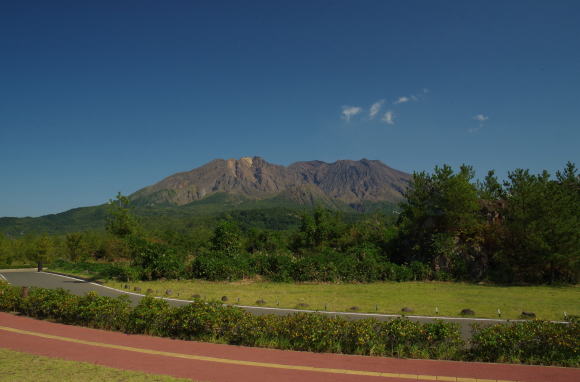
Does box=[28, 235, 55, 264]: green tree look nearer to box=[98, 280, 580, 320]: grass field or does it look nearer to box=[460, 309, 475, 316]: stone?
box=[98, 280, 580, 320]: grass field

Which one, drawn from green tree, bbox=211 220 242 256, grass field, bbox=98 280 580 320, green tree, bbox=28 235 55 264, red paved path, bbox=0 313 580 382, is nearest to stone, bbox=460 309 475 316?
grass field, bbox=98 280 580 320

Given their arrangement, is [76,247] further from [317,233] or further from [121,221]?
[317,233]

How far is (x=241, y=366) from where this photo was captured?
23.1 feet

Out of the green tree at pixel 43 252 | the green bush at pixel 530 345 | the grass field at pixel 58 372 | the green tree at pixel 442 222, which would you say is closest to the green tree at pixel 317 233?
the green tree at pixel 442 222

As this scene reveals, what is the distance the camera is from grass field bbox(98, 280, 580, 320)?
43.9ft

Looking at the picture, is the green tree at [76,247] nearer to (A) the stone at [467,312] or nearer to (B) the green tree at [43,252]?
(B) the green tree at [43,252]

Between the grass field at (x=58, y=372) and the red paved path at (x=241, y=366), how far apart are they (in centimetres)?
35

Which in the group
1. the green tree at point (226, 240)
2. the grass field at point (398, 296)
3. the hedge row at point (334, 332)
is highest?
the green tree at point (226, 240)

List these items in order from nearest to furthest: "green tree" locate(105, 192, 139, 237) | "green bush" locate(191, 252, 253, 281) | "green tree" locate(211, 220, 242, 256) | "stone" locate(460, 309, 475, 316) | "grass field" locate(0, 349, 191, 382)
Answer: "grass field" locate(0, 349, 191, 382), "stone" locate(460, 309, 475, 316), "green bush" locate(191, 252, 253, 281), "green tree" locate(211, 220, 242, 256), "green tree" locate(105, 192, 139, 237)

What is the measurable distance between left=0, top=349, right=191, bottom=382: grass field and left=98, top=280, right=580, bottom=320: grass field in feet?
26.1

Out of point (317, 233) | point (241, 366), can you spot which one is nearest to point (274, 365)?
point (241, 366)

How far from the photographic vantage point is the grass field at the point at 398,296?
1338 centimetres

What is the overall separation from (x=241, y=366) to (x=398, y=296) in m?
11.3

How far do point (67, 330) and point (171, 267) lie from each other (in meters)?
13.6
